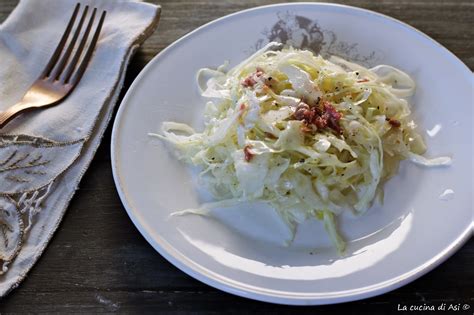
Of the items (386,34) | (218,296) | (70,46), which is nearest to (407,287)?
(218,296)

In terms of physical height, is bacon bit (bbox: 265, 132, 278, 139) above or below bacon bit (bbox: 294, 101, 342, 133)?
below

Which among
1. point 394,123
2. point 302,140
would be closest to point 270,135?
point 302,140

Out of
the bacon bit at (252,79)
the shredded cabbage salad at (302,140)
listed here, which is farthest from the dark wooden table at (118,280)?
the bacon bit at (252,79)

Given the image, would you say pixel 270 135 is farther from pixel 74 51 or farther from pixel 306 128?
pixel 74 51

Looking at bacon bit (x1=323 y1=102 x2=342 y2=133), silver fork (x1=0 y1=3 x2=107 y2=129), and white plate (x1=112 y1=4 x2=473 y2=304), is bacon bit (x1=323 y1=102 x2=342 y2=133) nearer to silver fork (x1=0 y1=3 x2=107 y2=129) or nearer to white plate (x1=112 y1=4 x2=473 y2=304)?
white plate (x1=112 y1=4 x2=473 y2=304)

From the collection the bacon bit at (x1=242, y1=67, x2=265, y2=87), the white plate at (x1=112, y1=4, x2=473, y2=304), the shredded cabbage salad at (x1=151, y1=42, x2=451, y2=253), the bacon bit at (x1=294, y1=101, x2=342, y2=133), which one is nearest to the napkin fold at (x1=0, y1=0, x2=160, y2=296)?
the white plate at (x1=112, y1=4, x2=473, y2=304)

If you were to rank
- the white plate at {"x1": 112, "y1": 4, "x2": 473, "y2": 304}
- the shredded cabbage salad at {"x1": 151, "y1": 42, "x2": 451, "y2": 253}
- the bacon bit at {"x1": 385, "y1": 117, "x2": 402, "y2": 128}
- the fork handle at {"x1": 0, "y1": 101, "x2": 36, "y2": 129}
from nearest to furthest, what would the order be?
the white plate at {"x1": 112, "y1": 4, "x2": 473, "y2": 304}
the shredded cabbage salad at {"x1": 151, "y1": 42, "x2": 451, "y2": 253}
the bacon bit at {"x1": 385, "y1": 117, "x2": 402, "y2": 128}
the fork handle at {"x1": 0, "y1": 101, "x2": 36, "y2": 129}

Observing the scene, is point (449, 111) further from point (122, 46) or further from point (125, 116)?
point (122, 46)
